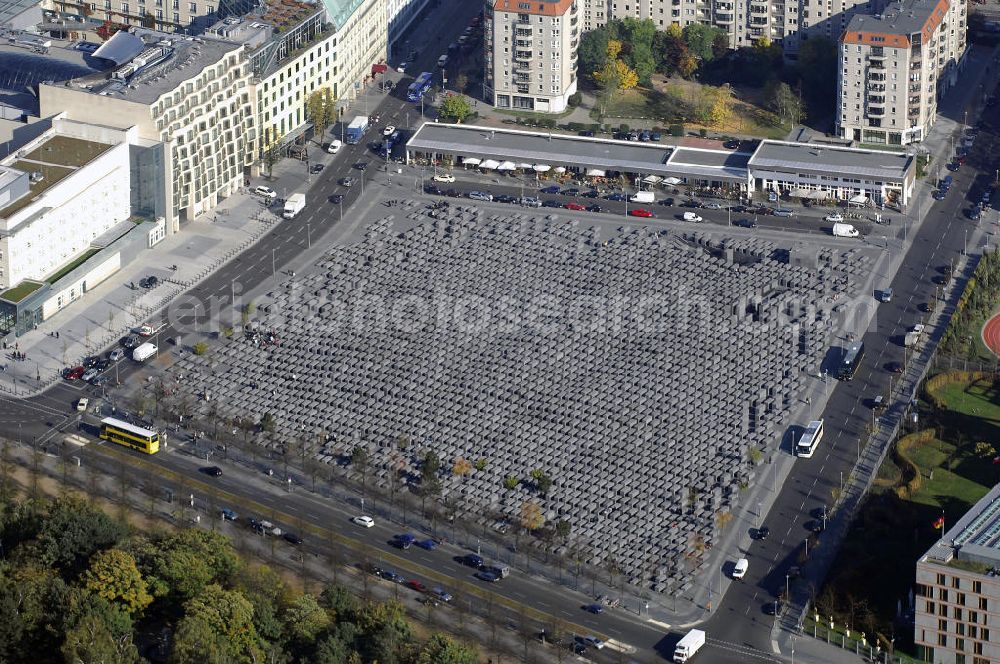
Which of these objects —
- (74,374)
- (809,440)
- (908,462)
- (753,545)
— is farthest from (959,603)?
(74,374)

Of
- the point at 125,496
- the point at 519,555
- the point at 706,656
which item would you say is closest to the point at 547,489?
the point at 519,555

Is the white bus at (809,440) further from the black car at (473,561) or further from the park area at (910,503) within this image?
the black car at (473,561)

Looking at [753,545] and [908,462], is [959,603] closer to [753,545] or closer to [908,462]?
[753,545]

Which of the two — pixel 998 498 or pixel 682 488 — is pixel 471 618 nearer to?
pixel 682 488

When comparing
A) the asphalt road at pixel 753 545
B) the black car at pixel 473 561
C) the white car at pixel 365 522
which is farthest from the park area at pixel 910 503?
the white car at pixel 365 522

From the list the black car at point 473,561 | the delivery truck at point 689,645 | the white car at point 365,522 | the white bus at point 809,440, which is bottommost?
the delivery truck at point 689,645
